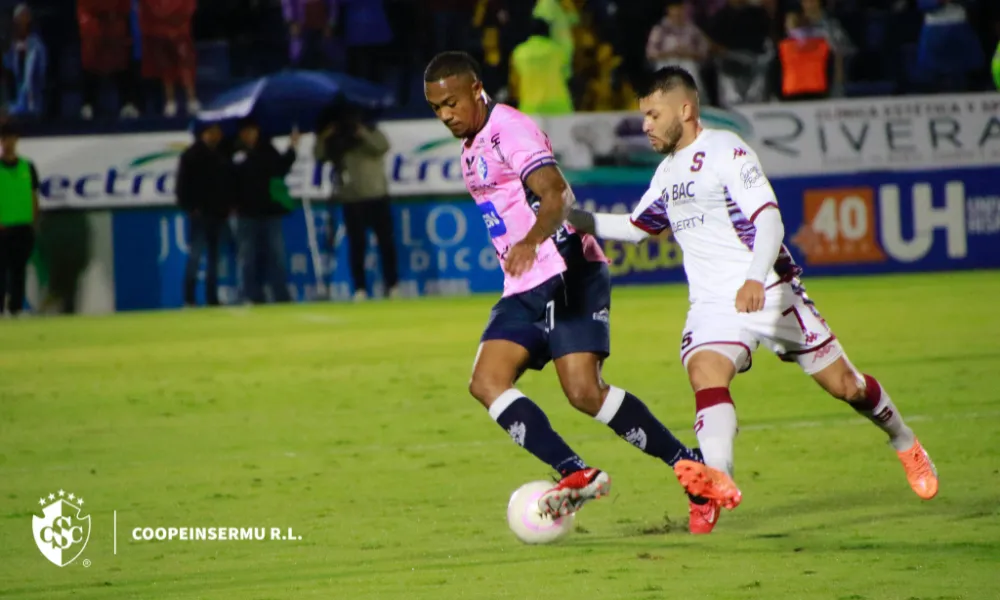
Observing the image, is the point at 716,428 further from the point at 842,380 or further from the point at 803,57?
the point at 803,57

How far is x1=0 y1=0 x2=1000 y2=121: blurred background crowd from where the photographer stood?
19578 mm

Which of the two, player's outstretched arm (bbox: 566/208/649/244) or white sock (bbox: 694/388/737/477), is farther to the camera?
player's outstretched arm (bbox: 566/208/649/244)

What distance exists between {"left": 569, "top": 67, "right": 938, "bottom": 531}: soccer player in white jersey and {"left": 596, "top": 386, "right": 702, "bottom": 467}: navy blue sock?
26 centimetres

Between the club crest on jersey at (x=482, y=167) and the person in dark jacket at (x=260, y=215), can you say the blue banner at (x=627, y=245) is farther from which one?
the club crest on jersey at (x=482, y=167)

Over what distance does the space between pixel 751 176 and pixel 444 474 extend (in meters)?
2.57

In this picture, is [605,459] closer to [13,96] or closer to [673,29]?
[673,29]

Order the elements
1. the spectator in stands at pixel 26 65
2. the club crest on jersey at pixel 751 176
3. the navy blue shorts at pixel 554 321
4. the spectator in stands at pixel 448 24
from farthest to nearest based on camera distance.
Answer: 1. the spectator in stands at pixel 448 24
2. the spectator in stands at pixel 26 65
3. the navy blue shorts at pixel 554 321
4. the club crest on jersey at pixel 751 176

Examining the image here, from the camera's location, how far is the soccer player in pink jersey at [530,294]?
20.9ft

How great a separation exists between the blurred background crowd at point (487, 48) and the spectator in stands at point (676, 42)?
0.02 m

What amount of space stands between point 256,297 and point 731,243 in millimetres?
13894

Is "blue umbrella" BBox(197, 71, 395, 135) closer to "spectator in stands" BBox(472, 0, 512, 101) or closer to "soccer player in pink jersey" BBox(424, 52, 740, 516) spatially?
"spectator in stands" BBox(472, 0, 512, 101)

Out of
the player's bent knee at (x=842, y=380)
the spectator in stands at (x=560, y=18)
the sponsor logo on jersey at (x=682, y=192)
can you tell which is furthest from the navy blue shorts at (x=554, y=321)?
the spectator in stands at (x=560, y=18)

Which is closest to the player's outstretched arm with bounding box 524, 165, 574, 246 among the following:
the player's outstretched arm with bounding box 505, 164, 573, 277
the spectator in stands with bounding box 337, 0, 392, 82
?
the player's outstretched arm with bounding box 505, 164, 573, 277

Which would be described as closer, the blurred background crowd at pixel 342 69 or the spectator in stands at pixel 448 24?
the blurred background crowd at pixel 342 69
